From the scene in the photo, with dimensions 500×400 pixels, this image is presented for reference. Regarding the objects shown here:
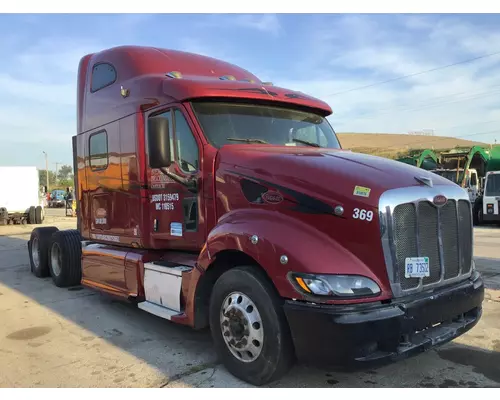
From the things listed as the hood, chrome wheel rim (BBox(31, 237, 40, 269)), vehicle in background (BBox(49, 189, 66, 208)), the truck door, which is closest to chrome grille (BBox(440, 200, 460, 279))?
the hood

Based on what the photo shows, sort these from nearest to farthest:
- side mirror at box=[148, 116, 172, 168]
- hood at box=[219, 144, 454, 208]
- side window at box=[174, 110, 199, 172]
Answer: hood at box=[219, 144, 454, 208]
side mirror at box=[148, 116, 172, 168]
side window at box=[174, 110, 199, 172]

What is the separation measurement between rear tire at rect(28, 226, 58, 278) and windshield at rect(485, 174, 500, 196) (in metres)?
15.3

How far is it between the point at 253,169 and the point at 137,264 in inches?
83.7

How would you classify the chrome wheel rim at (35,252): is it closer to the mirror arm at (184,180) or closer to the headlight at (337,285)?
the mirror arm at (184,180)

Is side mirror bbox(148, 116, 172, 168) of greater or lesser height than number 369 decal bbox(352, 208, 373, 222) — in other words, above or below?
above

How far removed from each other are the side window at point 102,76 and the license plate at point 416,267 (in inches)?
170

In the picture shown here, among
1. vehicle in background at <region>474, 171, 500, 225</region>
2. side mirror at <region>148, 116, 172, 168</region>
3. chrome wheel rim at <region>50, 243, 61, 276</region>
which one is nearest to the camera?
side mirror at <region>148, 116, 172, 168</region>

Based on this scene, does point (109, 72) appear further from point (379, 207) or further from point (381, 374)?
point (381, 374)

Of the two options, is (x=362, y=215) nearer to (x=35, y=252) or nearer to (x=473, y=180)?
(x=35, y=252)

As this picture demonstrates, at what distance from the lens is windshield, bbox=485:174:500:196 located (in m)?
17.5

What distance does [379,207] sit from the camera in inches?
134

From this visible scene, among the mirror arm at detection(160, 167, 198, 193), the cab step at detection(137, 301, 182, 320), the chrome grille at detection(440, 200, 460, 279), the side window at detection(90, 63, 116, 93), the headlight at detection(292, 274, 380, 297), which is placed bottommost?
the cab step at detection(137, 301, 182, 320)

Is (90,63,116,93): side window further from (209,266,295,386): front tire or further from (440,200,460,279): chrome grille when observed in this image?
(440,200,460,279): chrome grille

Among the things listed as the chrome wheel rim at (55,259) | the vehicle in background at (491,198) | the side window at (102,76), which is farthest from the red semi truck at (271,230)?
the vehicle in background at (491,198)
